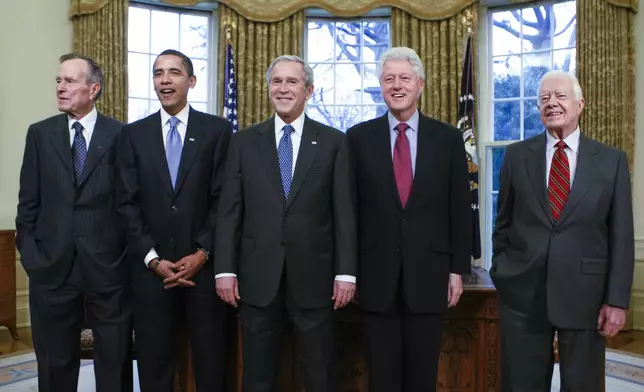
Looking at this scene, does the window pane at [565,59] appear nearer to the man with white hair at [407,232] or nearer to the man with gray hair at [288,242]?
the man with white hair at [407,232]

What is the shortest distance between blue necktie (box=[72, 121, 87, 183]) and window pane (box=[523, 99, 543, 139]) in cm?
524

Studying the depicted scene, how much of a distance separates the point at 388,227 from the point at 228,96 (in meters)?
4.46

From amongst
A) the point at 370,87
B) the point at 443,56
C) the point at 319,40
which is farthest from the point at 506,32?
the point at 319,40

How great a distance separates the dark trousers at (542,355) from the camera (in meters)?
2.26

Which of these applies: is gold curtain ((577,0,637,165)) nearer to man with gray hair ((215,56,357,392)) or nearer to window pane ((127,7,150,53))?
man with gray hair ((215,56,357,392))

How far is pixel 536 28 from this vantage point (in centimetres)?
672

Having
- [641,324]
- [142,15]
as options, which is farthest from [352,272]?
[142,15]

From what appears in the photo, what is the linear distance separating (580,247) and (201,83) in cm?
541

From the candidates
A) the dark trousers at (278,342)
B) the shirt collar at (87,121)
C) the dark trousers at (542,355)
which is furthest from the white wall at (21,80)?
the dark trousers at (542,355)

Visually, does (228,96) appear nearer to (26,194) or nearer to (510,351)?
(26,194)

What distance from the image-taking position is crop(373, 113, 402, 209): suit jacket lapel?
240 centimetres

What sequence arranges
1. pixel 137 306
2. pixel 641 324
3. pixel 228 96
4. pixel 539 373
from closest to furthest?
pixel 539 373 < pixel 137 306 < pixel 641 324 < pixel 228 96

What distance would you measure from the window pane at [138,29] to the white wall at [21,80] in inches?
35.0

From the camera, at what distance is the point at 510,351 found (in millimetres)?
2361
